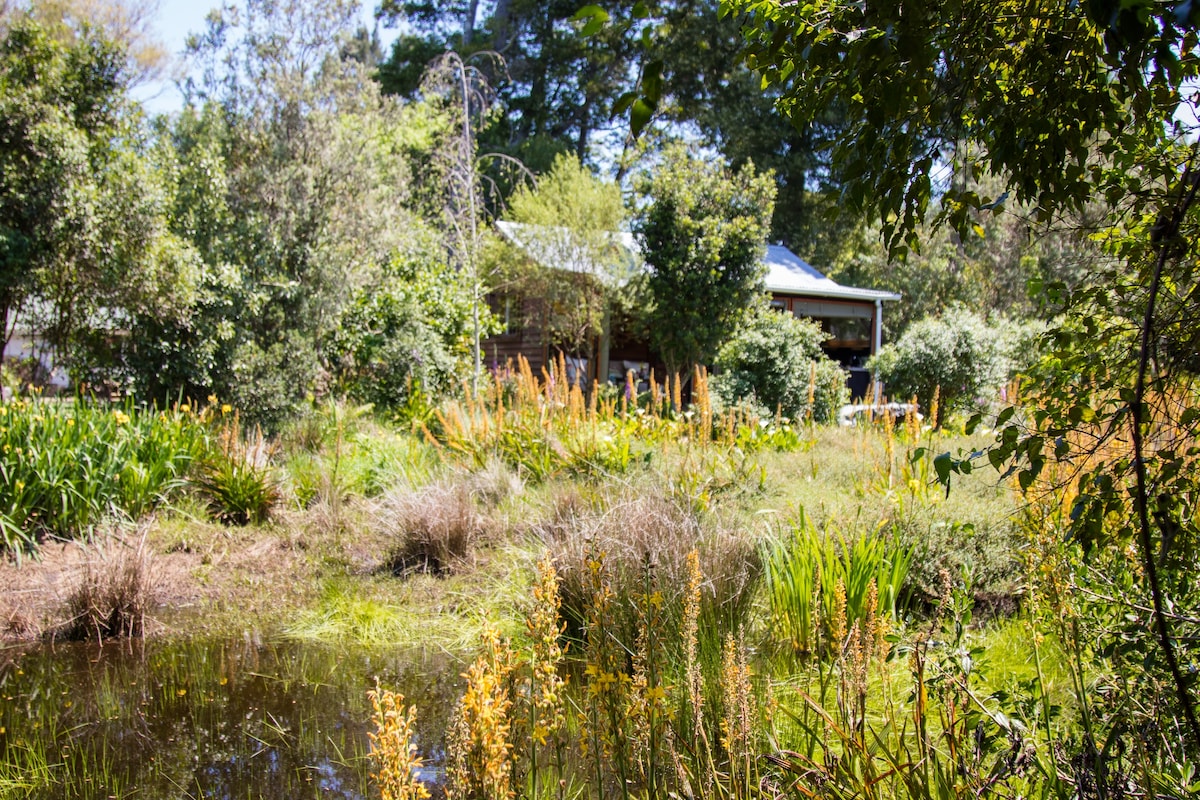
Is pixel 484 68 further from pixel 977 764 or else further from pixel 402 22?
pixel 977 764

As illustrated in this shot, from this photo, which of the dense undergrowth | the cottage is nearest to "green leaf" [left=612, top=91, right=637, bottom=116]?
the dense undergrowth

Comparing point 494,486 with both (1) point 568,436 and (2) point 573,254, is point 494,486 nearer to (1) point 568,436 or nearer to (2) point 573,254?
(1) point 568,436

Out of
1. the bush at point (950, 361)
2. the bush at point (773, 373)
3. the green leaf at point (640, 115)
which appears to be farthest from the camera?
the bush at point (950, 361)

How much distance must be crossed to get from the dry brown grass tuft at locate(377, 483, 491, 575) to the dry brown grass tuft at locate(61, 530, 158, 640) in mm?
1727

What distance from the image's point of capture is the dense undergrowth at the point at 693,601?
6.63 ft

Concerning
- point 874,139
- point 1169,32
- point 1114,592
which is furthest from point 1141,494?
point 1114,592

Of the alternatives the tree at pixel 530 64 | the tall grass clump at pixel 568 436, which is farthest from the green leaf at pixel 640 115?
the tree at pixel 530 64

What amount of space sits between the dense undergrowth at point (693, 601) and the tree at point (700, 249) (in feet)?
20.2

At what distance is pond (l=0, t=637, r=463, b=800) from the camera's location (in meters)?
3.51

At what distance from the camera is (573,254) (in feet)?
57.6

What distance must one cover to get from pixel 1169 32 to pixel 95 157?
10294 mm

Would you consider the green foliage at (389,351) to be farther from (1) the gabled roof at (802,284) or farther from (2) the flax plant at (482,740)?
(2) the flax plant at (482,740)

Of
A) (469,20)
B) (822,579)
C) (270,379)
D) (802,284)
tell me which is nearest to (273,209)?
(270,379)

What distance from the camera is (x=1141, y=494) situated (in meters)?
1.39
